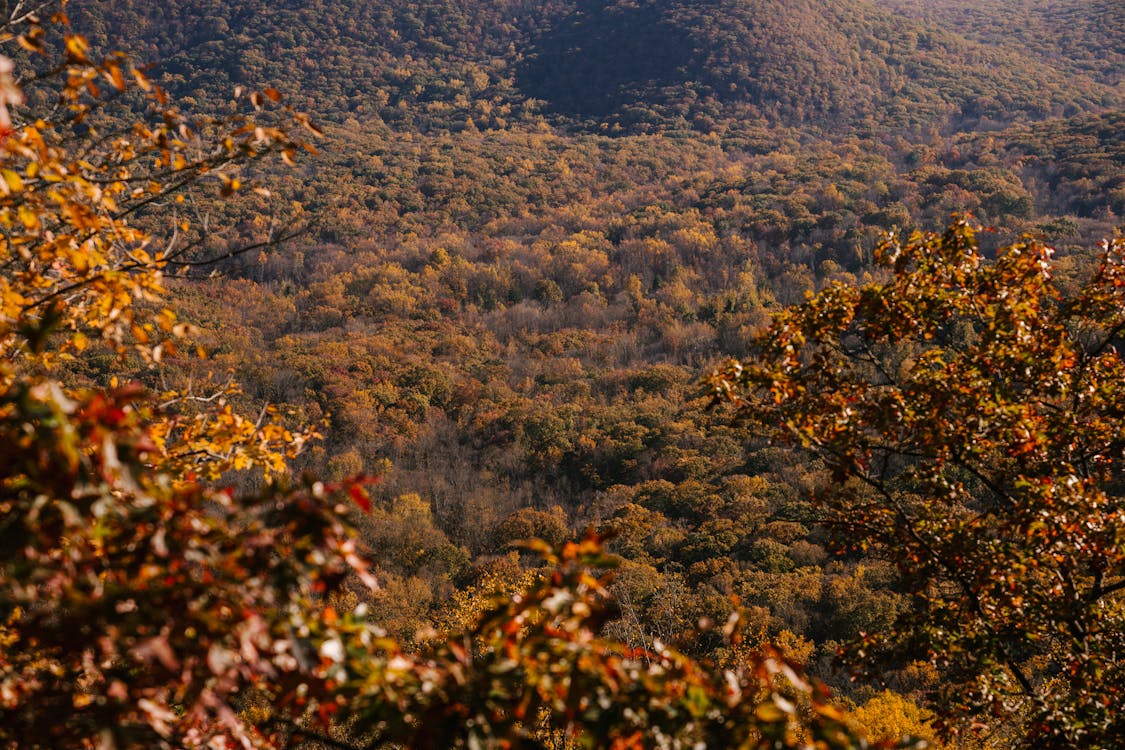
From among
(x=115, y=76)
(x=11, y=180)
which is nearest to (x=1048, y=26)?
(x=115, y=76)

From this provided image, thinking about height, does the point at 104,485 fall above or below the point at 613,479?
above

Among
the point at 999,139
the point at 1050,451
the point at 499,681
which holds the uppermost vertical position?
the point at 499,681

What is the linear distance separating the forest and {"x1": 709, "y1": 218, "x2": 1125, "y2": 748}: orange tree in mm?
34

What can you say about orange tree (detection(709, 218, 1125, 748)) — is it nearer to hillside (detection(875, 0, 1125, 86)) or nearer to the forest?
the forest

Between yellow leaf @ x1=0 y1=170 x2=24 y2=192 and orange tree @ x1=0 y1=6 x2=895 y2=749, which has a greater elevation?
yellow leaf @ x1=0 y1=170 x2=24 y2=192

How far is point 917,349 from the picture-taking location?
27.3 meters

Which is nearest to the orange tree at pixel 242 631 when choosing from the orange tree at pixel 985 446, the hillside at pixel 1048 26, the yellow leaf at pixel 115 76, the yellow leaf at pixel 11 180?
the yellow leaf at pixel 11 180

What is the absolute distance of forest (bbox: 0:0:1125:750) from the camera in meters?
1.83

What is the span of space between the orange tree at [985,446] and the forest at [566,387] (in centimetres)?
3

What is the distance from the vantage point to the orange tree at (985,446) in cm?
457

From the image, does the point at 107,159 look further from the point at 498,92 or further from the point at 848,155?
the point at 498,92

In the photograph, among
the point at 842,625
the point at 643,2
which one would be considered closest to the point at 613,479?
the point at 842,625

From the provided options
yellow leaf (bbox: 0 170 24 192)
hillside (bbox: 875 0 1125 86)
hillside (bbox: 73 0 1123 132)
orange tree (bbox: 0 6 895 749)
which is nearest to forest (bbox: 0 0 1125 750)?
orange tree (bbox: 0 6 895 749)

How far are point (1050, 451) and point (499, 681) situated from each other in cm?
503
